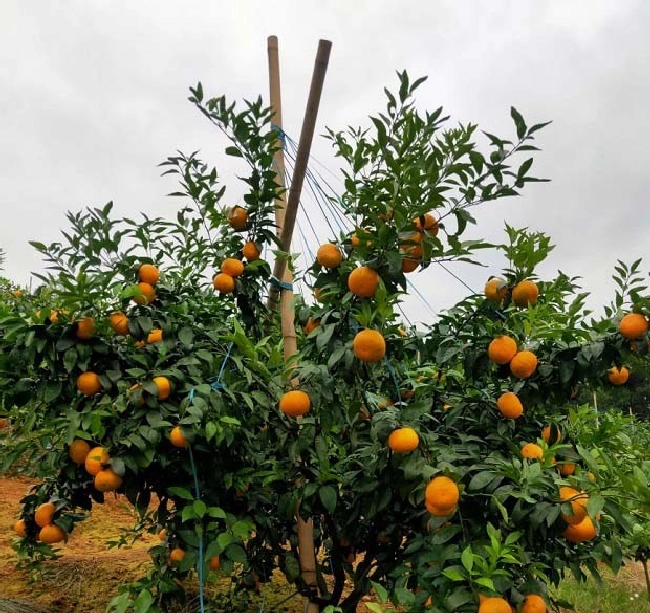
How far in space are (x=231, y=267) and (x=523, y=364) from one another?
1096 mm

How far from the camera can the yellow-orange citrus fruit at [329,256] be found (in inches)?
61.7

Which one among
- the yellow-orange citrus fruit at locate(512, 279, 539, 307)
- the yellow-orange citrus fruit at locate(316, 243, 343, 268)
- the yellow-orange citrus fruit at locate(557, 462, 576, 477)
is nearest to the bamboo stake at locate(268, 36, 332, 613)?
the yellow-orange citrus fruit at locate(316, 243, 343, 268)

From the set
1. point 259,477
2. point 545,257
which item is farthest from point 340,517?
point 545,257

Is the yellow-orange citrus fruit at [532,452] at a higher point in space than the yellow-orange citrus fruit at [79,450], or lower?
lower

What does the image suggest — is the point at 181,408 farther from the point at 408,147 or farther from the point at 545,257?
the point at 545,257

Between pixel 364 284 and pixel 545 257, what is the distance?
0.55m

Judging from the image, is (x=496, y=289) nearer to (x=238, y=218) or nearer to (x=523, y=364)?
(x=523, y=364)

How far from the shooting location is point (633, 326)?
1440mm

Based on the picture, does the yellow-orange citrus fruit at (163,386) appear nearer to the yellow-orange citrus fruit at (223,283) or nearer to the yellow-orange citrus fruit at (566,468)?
the yellow-orange citrus fruit at (223,283)

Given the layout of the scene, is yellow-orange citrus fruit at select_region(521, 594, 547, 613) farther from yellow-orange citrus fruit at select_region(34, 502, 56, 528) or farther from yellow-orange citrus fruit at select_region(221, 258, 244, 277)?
yellow-orange citrus fruit at select_region(34, 502, 56, 528)

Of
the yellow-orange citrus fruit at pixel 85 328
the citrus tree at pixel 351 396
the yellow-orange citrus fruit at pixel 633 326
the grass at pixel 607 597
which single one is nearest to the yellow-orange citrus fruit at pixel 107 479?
the citrus tree at pixel 351 396

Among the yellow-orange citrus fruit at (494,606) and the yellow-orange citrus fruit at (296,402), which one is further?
the yellow-orange citrus fruit at (296,402)

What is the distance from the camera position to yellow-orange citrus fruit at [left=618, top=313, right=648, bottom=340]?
56.5 inches

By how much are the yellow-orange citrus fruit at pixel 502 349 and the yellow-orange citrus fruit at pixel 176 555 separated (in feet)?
4.03
